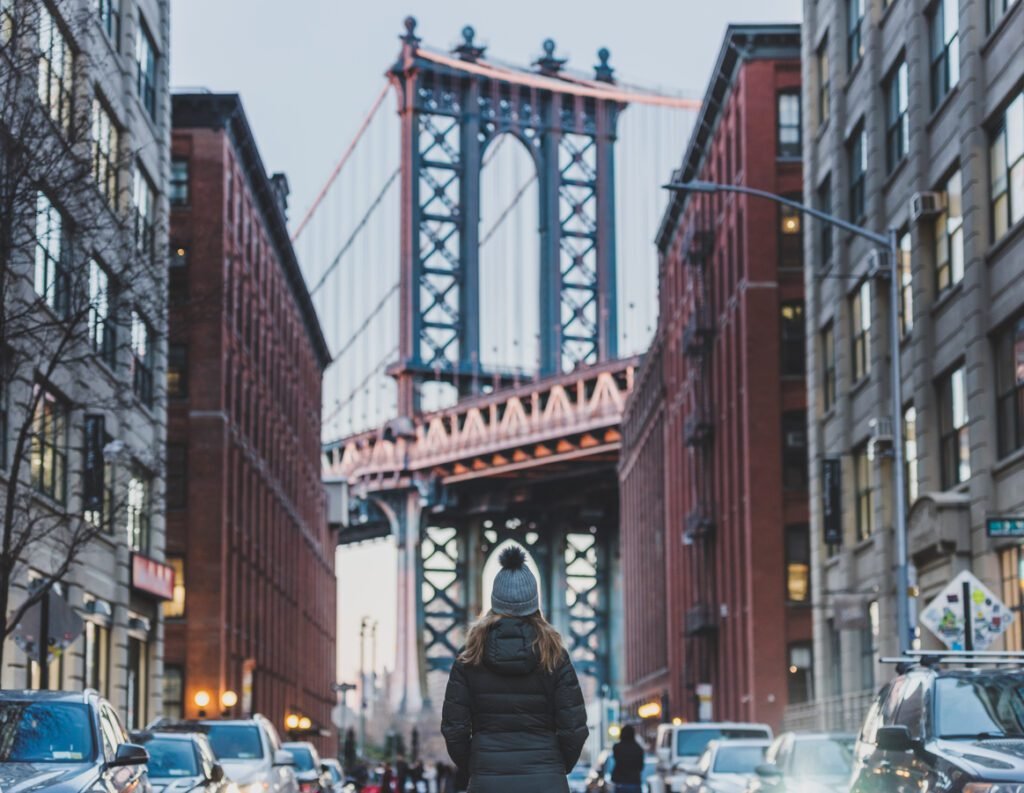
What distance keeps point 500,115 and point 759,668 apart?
263ft

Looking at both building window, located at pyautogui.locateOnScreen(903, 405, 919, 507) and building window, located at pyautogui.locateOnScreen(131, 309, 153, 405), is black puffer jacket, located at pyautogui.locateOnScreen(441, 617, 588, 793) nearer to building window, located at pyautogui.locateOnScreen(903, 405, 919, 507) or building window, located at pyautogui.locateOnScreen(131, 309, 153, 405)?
building window, located at pyautogui.locateOnScreen(903, 405, 919, 507)

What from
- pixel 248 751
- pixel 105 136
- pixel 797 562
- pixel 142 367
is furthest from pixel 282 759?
pixel 797 562

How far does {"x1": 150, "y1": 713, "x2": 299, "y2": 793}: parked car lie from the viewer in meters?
22.5

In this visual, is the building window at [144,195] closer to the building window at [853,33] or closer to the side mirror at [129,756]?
the building window at [853,33]

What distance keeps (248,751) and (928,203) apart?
1564 cm

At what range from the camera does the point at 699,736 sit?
32594 mm

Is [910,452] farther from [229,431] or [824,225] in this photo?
[229,431]

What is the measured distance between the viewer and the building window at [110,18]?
3946 centimetres

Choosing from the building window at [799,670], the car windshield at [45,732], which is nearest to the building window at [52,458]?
the car windshield at [45,732]

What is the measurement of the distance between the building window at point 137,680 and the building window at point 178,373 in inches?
579

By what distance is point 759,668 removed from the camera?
56.8m

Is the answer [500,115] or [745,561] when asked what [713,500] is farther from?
[500,115]

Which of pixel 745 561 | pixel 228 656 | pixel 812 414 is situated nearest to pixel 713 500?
pixel 745 561

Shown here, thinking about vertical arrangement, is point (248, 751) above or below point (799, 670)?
below
